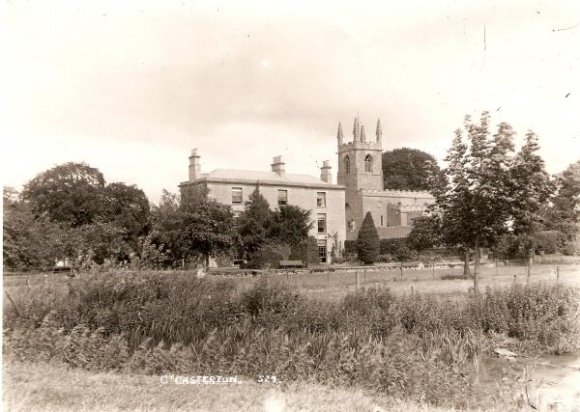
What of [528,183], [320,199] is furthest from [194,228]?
[320,199]

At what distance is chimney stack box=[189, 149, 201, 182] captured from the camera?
43156 mm

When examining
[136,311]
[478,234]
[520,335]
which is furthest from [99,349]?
[478,234]

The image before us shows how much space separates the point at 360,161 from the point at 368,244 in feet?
71.5

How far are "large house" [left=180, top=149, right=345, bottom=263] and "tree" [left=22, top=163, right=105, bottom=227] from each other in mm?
7613

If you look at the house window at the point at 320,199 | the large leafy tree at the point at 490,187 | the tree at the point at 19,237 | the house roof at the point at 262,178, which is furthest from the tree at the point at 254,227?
the large leafy tree at the point at 490,187

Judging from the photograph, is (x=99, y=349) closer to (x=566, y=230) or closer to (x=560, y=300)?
(x=560, y=300)

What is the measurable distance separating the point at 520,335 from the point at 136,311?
26.7ft

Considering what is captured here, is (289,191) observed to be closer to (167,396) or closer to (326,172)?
(326,172)

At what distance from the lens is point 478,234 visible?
15.9 meters

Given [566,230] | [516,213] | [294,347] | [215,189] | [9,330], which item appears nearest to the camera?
[294,347]

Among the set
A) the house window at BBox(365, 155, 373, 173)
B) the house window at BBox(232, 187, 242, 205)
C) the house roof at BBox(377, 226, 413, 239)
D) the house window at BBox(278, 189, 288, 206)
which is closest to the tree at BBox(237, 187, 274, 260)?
the house window at BBox(232, 187, 242, 205)

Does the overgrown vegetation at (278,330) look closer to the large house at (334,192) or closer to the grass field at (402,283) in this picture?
the grass field at (402,283)

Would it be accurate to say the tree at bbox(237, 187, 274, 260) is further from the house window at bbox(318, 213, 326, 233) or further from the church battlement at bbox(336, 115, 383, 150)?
the church battlement at bbox(336, 115, 383, 150)

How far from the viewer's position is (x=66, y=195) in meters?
39.2
